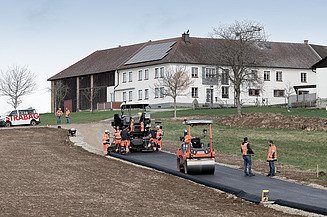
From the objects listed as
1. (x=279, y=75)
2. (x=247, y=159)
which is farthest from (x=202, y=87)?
(x=247, y=159)

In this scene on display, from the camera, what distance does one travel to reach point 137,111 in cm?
4838

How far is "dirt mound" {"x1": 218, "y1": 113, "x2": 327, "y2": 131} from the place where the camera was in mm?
58125

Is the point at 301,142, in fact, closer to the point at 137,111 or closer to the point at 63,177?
the point at 137,111

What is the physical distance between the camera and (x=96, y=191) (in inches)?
1001

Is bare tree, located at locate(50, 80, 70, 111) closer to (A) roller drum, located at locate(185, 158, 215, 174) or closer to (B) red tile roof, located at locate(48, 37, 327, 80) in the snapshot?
(B) red tile roof, located at locate(48, 37, 327, 80)

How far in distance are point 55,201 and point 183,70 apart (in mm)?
74287

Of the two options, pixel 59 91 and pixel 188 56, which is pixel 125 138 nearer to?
pixel 188 56

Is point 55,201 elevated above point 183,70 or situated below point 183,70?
below

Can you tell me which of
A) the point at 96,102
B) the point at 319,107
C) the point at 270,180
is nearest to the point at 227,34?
the point at 319,107

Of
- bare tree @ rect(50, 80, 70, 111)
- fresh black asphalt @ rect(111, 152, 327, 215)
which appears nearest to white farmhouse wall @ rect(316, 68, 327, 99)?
fresh black asphalt @ rect(111, 152, 327, 215)

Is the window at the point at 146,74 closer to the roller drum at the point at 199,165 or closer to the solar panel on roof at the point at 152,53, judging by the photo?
the solar panel on roof at the point at 152,53

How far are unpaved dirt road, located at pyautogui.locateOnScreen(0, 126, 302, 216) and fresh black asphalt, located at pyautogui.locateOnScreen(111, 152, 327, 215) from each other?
1.65 feet

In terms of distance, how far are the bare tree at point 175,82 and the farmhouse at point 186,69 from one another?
80 cm

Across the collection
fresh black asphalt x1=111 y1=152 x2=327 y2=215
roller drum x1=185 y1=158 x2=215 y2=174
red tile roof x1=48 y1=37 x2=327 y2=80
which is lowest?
fresh black asphalt x1=111 y1=152 x2=327 y2=215
